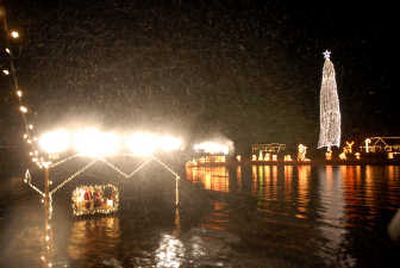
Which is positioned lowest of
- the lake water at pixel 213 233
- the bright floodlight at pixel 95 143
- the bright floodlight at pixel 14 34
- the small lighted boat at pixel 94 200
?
the lake water at pixel 213 233

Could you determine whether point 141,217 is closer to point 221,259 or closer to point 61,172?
point 221,259

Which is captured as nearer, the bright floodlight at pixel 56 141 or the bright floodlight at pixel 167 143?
the bright floodlight at pixel 56 141

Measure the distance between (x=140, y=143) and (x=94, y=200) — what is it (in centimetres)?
1118

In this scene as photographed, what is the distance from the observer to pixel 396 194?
17.8 m

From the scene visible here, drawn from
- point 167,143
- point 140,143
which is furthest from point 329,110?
point 140,143

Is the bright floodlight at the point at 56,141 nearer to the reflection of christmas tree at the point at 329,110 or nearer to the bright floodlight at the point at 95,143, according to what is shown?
the bright floodlight at the point at 95,143

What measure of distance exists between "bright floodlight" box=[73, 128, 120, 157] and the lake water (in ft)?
15.1

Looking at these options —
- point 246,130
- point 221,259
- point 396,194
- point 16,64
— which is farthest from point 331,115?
point 221,259

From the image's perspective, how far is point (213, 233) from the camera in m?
10.2

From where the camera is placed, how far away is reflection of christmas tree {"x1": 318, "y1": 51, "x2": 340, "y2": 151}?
51.4 metres

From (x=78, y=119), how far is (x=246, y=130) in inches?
1547

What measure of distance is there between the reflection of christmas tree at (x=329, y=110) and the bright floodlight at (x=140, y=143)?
106ft

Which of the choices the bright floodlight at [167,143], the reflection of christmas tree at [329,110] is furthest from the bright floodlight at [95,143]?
the reflection of christmas tree at [329,110]

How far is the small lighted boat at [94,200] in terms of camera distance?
12.8 m
